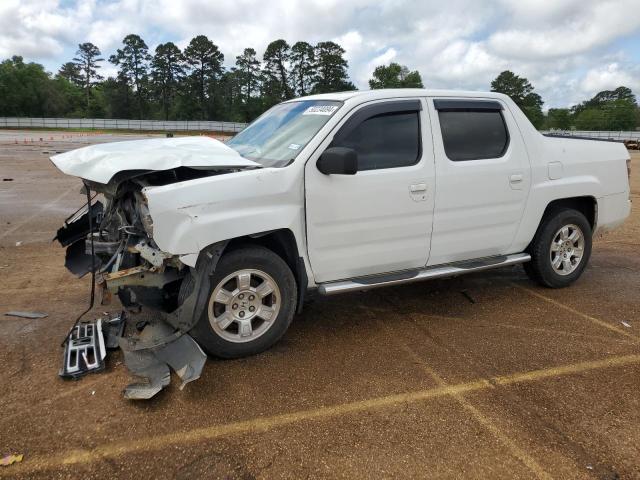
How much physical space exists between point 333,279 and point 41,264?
404cm

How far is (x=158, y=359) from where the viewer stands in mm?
3479

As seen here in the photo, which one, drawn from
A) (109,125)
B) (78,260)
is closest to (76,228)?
(78,260)

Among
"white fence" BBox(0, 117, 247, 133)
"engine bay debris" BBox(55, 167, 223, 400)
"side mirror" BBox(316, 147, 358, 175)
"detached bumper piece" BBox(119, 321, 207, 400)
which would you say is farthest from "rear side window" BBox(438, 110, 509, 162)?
"white fence" BBox(0, 117, 247, 133)

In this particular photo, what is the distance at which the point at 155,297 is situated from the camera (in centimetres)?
371

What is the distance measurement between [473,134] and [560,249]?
173cm

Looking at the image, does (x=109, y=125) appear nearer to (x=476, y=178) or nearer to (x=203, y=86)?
(x=203, y=86)

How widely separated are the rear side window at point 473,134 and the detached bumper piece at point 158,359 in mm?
2714

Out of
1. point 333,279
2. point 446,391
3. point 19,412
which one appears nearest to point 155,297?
point 19,412

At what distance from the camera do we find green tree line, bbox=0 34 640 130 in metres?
84.3

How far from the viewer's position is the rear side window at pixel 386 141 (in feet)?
13.4

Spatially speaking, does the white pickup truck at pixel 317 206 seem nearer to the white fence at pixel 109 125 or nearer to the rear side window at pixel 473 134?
the rear side window at pixel 473 134

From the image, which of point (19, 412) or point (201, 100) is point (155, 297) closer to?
point (19, 412)

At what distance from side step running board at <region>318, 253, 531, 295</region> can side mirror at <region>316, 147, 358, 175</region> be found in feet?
3.00

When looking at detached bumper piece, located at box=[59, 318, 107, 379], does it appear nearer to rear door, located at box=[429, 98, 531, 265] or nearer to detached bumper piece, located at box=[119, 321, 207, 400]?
detached bumper piece, located at box=[119, 321, 207, 400]
